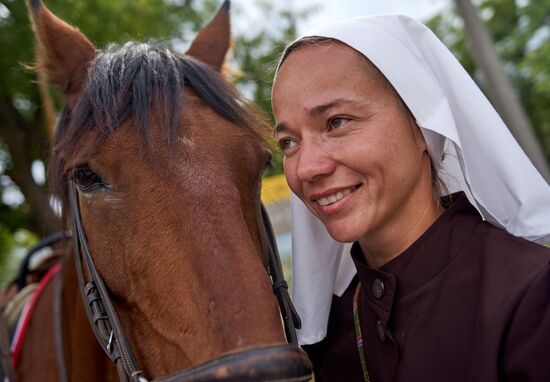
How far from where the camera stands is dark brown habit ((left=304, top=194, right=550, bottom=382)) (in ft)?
4.77

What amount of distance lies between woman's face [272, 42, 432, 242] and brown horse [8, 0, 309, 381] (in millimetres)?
296

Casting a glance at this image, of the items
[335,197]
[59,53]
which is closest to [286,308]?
[335,197]

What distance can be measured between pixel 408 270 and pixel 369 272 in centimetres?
16

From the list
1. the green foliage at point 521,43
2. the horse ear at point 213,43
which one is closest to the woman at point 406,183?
the horse ear at point 213,43

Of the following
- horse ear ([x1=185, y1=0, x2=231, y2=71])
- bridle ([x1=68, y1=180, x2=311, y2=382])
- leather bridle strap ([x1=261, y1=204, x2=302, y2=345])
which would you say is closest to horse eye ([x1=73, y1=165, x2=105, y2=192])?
bridle ([x1=68, y1=180, x2=311, y2=382])

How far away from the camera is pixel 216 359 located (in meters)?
1.46

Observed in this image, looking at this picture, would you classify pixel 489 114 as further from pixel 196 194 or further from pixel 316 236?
pixel 196 194

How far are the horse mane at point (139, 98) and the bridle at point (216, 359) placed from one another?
0.22 metres

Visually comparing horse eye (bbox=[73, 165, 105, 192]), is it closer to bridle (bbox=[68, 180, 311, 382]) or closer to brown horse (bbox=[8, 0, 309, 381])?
brown horse (bbox=[8, 0, 309, 381])

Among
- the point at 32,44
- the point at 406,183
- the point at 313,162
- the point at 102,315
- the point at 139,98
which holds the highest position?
the point at 32,44

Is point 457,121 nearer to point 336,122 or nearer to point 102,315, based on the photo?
point 336,122

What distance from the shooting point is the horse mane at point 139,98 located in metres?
1.98

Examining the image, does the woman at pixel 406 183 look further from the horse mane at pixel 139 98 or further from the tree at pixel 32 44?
the tree at pixel 32 44

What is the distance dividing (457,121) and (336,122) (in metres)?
0.44
